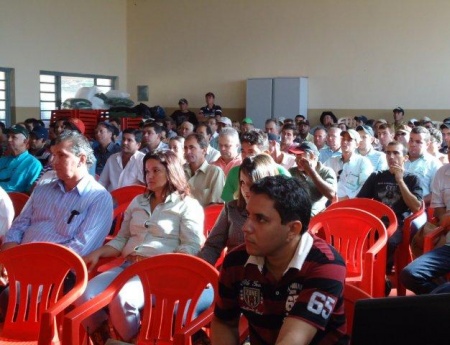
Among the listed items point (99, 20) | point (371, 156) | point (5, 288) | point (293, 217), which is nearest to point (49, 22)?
point (99, 20)

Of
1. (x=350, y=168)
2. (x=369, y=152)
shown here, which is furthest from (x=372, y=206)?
(x=369, y=152)

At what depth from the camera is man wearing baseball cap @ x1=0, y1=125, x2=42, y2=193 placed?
508cm

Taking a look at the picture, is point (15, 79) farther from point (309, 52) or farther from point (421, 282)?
point (421, 282)

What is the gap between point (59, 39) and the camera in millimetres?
12430

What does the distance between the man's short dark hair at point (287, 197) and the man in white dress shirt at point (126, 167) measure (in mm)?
3489

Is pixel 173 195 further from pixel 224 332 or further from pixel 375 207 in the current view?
pixel 375 207

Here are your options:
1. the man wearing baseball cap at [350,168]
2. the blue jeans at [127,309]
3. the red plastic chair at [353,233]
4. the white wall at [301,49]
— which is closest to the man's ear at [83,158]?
the blue jeans at [127,309]

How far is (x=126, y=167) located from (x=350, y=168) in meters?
1.98

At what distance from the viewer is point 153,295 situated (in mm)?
2488

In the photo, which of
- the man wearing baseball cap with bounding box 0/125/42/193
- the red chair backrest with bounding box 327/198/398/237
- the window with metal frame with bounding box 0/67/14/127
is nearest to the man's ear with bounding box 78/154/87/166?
the red chair backrest with bounding box 327/198/398/237

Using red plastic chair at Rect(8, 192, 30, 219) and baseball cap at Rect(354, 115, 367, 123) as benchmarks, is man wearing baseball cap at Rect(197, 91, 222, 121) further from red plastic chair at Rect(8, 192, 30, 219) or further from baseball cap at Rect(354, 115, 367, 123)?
red plastic chair at Rect(8, 192, 30, 219)

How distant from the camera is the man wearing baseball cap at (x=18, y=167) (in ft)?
16.7

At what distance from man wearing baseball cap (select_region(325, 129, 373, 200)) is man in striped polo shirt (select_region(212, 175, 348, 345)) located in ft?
11.2

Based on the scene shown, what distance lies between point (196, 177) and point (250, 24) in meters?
8.48
